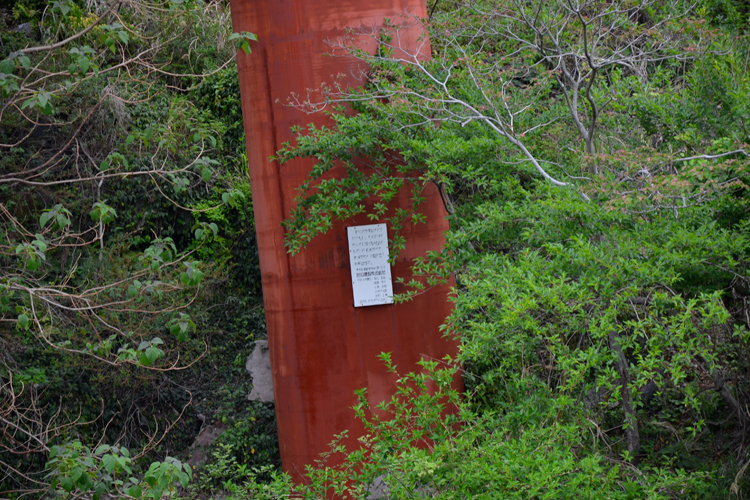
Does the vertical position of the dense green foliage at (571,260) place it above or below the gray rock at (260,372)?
above

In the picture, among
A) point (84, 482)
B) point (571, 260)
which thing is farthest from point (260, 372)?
point (571, 260)

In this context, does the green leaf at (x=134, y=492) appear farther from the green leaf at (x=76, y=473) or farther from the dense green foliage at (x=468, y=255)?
the green leaf at (x=76, y=473)

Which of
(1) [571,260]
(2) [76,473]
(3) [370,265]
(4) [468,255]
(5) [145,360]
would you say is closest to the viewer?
(2) [76,473]

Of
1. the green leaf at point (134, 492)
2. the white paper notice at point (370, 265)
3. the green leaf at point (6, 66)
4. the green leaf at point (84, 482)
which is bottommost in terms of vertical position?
the green leaf at point (134, 492)

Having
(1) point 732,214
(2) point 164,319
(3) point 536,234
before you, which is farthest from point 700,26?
(2) point 164,319

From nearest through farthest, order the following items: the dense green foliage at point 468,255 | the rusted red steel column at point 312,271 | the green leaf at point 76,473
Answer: the green leaf at point 76,473
the dense green foliage at point 468,255
the rusted red steel column at point 312,271

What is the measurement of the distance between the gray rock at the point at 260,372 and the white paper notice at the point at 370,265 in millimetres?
2393

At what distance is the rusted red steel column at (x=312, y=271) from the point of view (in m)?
5.47

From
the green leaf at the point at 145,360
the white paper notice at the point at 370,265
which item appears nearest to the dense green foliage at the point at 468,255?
the green leaf at the point at 145,360

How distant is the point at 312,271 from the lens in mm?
5637

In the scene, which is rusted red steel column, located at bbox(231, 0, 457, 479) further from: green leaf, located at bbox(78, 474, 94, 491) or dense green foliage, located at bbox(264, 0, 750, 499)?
green leaf, located at bbox(78, 474, 94, 491)

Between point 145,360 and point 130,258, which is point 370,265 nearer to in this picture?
point 145,360

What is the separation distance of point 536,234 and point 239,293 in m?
5.75

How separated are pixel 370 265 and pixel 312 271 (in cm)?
55
